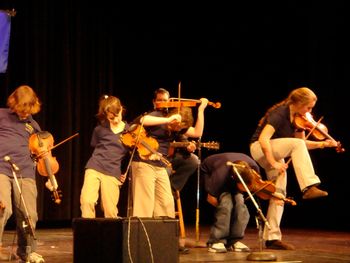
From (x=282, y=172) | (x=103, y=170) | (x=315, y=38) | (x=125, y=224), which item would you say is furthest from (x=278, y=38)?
(x=125, y=224)

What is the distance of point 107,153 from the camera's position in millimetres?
6621

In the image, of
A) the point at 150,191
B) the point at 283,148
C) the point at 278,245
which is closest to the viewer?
the point at 150,191

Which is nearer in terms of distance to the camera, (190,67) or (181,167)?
(181,167)

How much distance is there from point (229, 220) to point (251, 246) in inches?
31.2

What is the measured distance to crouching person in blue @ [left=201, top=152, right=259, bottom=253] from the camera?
6723mm

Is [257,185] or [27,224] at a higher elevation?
[257,185]

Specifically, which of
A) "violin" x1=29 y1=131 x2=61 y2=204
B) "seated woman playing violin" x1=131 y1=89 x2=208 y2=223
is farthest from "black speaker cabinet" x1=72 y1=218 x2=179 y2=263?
"seated woman playing violin" x1=131 y1=89 x2=208 y2=223

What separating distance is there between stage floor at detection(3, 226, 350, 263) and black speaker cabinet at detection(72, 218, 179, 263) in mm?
1052

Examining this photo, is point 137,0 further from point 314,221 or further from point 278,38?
point 314,221

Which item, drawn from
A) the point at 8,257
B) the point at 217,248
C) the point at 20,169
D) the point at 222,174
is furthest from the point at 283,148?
the point at 8,257

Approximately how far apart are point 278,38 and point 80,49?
304cm

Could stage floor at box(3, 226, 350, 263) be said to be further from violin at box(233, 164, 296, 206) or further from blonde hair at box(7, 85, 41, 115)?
blonde hair at box(7, 85, 41, 115)

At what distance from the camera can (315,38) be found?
1040 cm

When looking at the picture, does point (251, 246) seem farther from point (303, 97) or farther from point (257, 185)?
point (303, 97)
